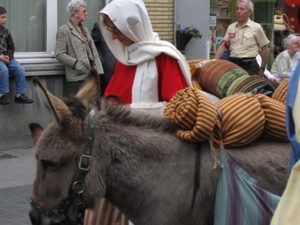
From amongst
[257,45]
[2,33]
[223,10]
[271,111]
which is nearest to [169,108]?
[271,111]

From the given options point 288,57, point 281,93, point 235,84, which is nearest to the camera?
point 281,93

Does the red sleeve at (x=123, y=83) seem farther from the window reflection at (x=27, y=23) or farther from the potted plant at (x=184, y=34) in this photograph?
the potted plant at (x=184, y=34)

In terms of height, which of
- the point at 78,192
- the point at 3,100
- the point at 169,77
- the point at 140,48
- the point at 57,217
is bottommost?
the point at 3,100

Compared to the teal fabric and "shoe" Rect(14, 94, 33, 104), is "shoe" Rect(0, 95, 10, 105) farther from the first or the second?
the teal fabric

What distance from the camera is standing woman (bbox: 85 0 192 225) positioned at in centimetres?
416

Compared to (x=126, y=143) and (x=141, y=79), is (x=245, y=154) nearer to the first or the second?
(x=126, y=143)

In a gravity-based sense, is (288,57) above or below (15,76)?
above

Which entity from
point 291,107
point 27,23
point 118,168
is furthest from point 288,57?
point 291,107

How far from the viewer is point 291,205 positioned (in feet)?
7.07

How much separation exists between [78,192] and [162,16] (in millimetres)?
9371

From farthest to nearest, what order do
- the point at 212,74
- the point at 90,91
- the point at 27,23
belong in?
the point at 27,23 → the point at 212,74 → the point at 90,91

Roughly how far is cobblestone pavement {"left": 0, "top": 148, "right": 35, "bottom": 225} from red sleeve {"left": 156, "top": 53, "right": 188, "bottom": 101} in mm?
3051

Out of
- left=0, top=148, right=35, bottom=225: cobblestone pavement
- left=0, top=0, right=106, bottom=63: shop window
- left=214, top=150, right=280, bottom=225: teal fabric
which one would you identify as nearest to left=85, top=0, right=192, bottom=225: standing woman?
left=214, top=150, right=280, bottom=225: teal fabric

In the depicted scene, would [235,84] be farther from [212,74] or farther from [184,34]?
[184,34]
